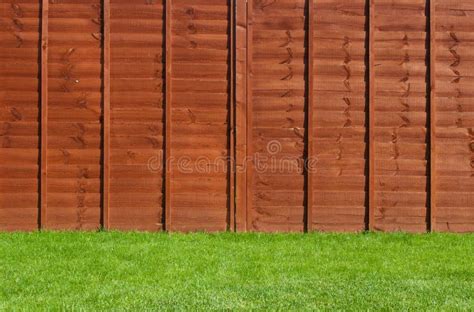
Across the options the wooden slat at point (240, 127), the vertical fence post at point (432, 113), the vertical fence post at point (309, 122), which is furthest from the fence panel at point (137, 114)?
the vertical fence post at point (432, 113)

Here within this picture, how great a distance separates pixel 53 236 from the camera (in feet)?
26.5

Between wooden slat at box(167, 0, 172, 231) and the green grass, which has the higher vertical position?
wooden slat at box(167, 0, 172, 231)

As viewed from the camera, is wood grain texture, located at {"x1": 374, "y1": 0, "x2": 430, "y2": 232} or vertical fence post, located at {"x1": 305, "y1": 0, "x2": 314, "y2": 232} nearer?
vertical fence post, located at {"x1": 305, "y1": 0, "x2": 314, "y2": 232}

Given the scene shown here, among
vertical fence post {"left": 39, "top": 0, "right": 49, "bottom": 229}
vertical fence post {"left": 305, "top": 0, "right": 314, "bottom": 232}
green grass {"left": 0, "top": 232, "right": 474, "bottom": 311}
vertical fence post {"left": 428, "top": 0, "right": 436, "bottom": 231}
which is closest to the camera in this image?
green grass {"left": 0, "top": 232, "right": 474, "bottom": 311}

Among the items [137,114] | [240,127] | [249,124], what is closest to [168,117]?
[137,114]

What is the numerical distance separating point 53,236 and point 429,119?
5234 mm

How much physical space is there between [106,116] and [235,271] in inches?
130

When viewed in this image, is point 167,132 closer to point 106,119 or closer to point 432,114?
point 106,119

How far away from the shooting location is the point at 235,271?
6.36 m

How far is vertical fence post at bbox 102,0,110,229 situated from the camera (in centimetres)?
859

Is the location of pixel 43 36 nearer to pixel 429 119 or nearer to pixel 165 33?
pixel 165 33

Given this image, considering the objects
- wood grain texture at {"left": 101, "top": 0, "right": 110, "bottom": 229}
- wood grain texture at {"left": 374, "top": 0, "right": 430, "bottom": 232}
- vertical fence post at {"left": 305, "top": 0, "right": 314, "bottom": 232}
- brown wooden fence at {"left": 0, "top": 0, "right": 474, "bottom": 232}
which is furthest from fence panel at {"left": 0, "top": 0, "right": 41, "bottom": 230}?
wood grain texture at {"left": 374, "top": 0, "right": 430, "bottom": 232}

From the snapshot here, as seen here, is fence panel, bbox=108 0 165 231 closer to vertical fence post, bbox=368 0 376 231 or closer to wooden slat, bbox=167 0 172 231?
wooden slat, bbox=167 0 172 231

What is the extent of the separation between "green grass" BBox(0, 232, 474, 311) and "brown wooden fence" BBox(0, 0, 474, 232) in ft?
1.63
